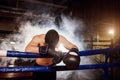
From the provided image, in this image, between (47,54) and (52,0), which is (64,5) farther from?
(47,54)

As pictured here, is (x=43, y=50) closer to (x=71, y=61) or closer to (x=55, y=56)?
(x=55, y=56)

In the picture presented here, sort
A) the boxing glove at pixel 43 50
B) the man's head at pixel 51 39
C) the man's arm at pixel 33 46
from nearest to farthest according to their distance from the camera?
1. the boxing glove at pixel 43 50
2. the man's head at pixel 51 39
3. the man's arm at pixel 33 46

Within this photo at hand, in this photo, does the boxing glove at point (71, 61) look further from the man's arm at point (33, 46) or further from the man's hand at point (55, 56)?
the man's arm at point (33, 46)

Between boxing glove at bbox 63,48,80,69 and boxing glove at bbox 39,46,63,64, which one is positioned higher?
boxing glove at bbox 39,46,63,64

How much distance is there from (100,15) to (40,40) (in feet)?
17.4

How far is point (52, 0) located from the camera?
7.34 metres

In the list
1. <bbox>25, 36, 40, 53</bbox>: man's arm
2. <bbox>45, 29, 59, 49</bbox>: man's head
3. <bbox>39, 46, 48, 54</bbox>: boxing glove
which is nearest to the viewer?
<bbox>39, 46, 48, 54</bbox>: boxing glove

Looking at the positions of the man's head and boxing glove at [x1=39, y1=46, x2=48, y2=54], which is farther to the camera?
the man's head

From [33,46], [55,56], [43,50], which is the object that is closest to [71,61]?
[55,56]

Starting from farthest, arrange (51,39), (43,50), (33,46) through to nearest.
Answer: (33,46) < (51,39) < (43,50)

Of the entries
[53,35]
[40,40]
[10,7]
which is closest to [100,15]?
[10,7]

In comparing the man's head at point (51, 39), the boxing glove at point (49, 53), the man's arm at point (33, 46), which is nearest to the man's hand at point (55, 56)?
the boxing glove at point (49, 53)

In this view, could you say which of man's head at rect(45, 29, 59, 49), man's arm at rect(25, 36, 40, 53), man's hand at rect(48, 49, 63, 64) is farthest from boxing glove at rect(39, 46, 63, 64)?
man's arm at rect(25, 36, 40, 53)

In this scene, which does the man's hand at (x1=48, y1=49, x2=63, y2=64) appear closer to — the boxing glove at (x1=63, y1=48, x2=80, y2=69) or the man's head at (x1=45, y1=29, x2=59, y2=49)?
the boxing glove at (x1=63, y1=48, x2=80, y2=69)
